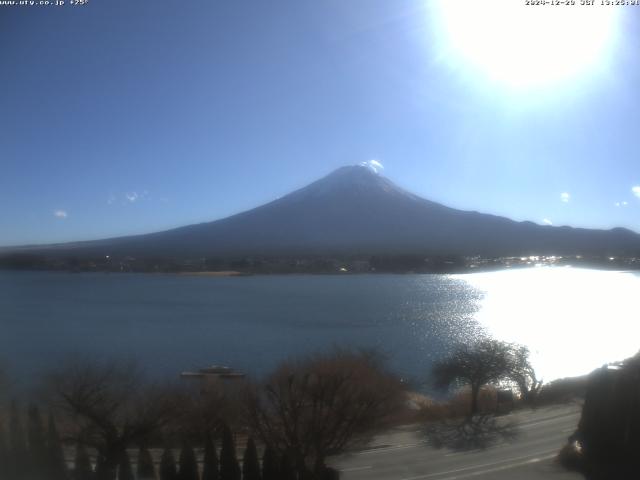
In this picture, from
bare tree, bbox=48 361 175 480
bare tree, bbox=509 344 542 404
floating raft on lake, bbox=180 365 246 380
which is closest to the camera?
bare tree, bbox=48 361 175 480

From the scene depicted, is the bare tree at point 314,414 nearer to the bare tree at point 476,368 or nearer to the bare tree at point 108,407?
the bare tree at point 108,407

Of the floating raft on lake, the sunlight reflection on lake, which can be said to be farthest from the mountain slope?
the floating raft on lake

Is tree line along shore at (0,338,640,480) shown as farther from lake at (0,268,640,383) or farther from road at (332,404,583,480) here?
lake at (0,268,640,383)

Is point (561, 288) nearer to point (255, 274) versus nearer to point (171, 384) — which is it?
point (255, 274)

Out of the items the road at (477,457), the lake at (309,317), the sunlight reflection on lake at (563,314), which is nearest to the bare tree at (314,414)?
the road at (477,457)

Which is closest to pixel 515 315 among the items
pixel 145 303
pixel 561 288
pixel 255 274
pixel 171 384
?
pixel 561 288

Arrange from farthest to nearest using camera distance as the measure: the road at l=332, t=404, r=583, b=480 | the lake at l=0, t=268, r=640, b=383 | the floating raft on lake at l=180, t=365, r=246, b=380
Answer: the lake at l=0, t=268, r=640, b=383
the floating raft on lake at l=180, t=365, r=246, b=380
the road at l=332, t=404, r=583, b=480
